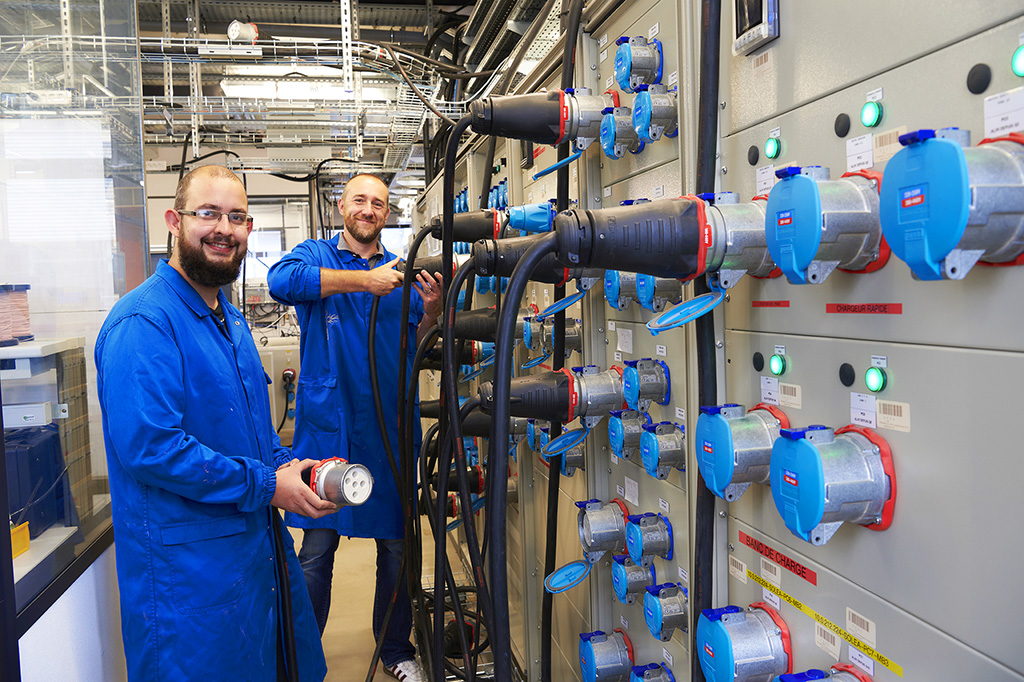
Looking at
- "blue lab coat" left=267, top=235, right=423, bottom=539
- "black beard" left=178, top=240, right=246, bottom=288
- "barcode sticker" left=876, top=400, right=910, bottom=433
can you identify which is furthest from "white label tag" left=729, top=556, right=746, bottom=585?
"blue lab coat" left=267, top=235, right=423, bottom=539

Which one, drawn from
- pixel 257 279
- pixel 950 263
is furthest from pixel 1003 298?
pixel 257 279

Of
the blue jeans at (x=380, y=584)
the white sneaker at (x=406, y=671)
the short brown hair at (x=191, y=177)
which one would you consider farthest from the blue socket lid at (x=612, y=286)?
the white sneaker at (x=406, y=671)

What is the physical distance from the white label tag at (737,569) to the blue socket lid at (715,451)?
0.18 m

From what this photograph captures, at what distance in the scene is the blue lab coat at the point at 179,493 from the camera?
1376 millimetres

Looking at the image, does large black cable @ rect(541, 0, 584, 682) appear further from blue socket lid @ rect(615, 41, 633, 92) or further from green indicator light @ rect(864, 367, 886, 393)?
green indicator light @ rect(864, 367, 886, 393)

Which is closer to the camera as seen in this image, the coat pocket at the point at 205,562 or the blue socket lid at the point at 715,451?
the blue socket lid at the point at 715,451

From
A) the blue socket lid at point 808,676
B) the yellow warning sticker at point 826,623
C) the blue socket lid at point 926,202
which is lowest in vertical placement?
the blue socket lid at point 808,676

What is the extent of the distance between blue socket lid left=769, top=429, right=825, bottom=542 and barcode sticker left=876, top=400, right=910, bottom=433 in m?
0.08

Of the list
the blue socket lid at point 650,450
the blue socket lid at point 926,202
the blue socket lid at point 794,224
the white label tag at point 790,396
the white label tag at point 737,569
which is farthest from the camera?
the blue socket lid at point 650,450

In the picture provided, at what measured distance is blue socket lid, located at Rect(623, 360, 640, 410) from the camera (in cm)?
122

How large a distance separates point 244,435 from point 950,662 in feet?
4.73

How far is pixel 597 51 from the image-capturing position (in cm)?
144

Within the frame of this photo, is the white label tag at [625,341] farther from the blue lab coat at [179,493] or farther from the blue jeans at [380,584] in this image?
the blue jeans at [380,584]

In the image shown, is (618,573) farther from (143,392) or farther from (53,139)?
(53,139)
